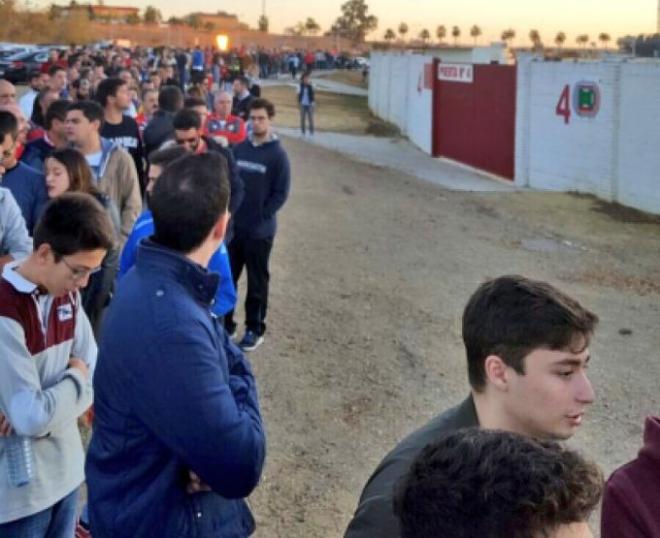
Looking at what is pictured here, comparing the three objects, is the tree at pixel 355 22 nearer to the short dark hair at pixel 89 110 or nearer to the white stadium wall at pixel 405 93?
the white stadium wall at pixel 405 93

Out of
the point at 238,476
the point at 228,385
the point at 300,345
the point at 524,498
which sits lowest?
the point at 300,345

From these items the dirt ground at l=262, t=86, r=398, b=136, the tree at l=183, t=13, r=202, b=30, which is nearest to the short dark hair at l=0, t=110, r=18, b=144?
the dirt ground at l=262, t=86, r=398, b=136

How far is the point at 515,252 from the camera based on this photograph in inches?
486

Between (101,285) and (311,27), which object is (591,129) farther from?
(311,27)

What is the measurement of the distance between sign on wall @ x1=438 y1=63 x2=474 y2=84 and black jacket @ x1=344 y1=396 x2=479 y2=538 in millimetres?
20980

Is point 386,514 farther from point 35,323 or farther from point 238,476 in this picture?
point 35,323

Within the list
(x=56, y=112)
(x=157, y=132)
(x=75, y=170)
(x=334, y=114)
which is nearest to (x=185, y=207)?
(x=75, y=170)

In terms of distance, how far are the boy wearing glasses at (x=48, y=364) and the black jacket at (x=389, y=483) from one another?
4.27 ft

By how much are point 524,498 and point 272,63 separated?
68.3m

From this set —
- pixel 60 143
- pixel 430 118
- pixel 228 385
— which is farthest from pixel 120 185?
pixel 430 118

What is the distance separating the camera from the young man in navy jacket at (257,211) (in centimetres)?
779

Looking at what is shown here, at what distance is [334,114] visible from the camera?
1531 inches

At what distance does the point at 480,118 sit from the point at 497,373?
66.3 feet

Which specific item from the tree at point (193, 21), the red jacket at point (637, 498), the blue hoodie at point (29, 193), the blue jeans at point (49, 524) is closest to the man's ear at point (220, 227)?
the blue jeans at point (49, 524)
